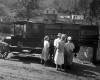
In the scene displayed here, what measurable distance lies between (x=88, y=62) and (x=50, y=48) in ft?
9.60

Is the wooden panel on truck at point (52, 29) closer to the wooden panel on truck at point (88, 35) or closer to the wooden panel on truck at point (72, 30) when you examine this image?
the wooden panel on truck at point (72, 30)

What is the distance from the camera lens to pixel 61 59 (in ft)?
36.8

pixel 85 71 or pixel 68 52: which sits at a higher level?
pixel 68 52

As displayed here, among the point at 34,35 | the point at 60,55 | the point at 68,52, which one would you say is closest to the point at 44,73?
the point at 60,55

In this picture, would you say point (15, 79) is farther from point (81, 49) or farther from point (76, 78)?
point (81, 49)

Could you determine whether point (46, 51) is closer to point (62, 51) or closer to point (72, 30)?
point (62, 51)

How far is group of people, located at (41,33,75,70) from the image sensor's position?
11.2 meters

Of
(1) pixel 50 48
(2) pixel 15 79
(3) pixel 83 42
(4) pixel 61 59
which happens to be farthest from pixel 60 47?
(3) pixel 83 42

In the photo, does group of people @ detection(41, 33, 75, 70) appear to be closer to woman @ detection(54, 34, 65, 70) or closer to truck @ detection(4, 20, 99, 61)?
woman @ detection(54, 34, 65, 70)

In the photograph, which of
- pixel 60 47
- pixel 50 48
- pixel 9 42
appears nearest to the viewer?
pixel 60 47

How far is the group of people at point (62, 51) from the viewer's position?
11.2 meters

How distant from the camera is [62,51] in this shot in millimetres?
11266

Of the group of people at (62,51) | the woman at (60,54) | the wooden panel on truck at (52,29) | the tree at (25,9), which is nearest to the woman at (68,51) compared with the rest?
the group of people at (62,51)

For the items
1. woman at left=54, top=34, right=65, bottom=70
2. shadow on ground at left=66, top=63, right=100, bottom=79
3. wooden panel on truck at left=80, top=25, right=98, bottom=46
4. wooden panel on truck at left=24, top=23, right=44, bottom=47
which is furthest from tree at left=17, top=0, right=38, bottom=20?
woman at left=54, top=34, right=65, bottom=70
